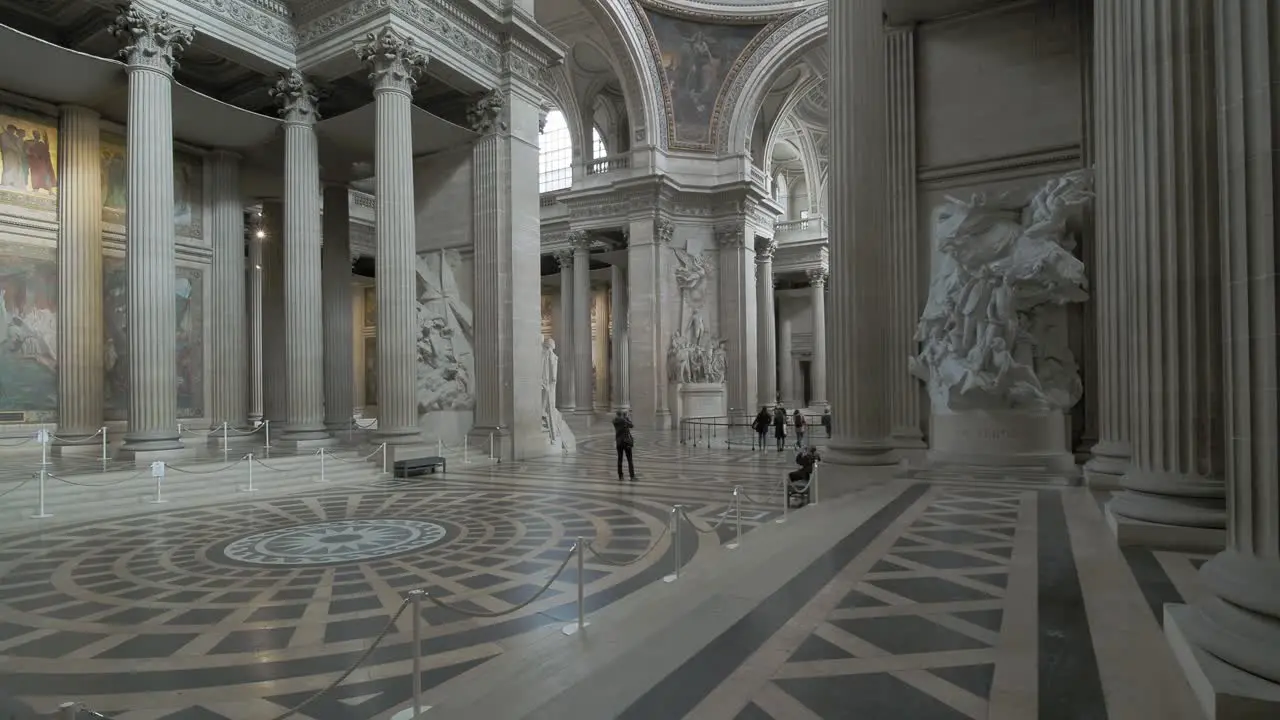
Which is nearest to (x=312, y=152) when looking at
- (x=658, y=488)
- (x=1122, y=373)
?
(x=658, y=488)

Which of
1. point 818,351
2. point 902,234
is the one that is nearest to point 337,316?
point 902,234

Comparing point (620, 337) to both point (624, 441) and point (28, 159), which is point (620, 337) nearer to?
point (624, 441)

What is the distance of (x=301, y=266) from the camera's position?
47.4 ft

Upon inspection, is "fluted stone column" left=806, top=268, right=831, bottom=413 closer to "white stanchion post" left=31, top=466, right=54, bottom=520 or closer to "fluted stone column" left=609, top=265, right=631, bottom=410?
"fluted stone column" left=609, top=265, right=631, bottom=410

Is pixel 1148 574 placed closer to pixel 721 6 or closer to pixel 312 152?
pixel 312 152

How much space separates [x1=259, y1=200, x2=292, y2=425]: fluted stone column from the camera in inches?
738

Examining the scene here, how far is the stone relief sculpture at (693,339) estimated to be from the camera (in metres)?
26.9

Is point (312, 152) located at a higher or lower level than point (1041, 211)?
higher

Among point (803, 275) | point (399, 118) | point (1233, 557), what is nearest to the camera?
point (1233, 557)

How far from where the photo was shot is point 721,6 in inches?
1054

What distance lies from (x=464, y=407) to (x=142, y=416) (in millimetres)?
5951

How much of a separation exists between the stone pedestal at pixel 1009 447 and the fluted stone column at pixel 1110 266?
3.31 ft

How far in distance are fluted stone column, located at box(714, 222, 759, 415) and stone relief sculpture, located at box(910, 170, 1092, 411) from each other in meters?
17.2

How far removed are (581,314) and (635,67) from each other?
32.0ft
